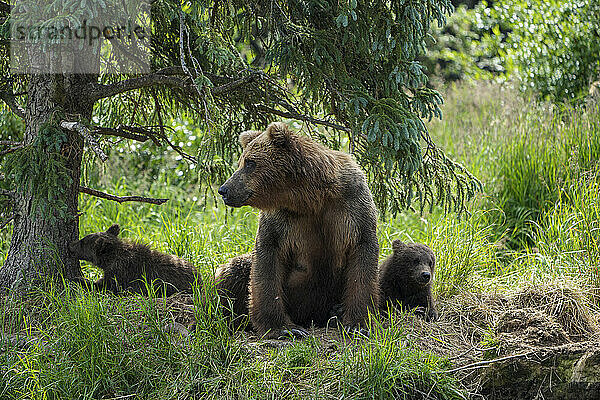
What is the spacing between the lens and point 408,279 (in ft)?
16.9

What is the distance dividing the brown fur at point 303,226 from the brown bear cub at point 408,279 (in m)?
0.54

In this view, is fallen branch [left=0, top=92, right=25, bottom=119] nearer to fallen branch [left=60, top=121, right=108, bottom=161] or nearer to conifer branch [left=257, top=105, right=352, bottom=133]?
fallen branch [left=60, top=121, right=108, bottom=161]

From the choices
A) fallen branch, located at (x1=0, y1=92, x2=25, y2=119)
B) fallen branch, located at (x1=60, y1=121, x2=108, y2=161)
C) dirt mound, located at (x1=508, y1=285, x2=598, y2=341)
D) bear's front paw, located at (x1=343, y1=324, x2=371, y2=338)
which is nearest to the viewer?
fallen branch, located at (x1=60, y1=121, x2=108, y2=161)

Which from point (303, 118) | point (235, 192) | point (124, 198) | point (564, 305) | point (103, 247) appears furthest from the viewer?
point (103, 247)

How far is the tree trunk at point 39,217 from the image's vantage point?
5074 mm

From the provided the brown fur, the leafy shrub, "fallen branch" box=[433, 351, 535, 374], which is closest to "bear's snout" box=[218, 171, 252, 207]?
the brown fur

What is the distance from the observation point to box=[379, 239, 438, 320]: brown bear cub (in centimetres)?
512

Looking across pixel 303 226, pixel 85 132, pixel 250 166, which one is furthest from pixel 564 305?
pixel 85 132

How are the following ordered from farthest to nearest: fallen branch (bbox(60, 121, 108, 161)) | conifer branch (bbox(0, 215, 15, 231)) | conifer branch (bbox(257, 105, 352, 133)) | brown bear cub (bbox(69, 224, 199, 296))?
brown bear cub (bbox(69, 224, 199, 296)), conifer branch (bbox(257, 105, 352, 133)), conifer branch (bbox(0, 215, 15, 231)), fallen branch (bbox(60, 121, 108, 161))

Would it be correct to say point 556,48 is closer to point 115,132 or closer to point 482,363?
point 115,132

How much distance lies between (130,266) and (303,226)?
1749 mm

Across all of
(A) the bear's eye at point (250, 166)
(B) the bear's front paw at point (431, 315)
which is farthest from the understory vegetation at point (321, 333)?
(A) the bear's eye at point (250, 166)

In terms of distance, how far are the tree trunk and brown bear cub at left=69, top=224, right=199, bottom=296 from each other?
378mm

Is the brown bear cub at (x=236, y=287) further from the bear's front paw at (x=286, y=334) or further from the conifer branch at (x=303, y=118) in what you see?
the conifer branch at (x=303, y=118)
